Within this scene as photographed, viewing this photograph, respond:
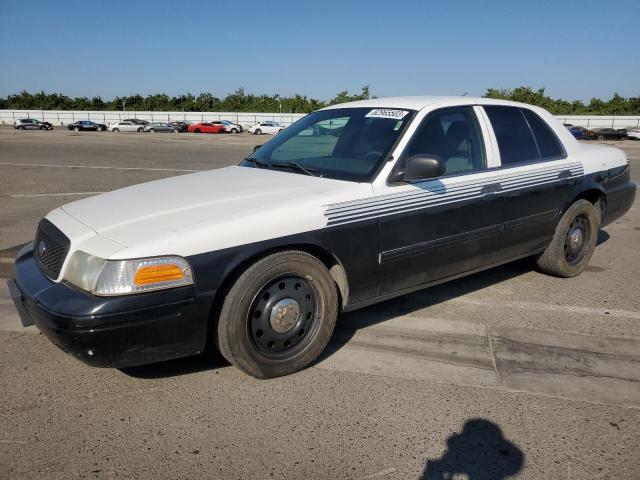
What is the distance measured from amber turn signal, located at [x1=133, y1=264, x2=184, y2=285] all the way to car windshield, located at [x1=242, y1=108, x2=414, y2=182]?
132 centimetres

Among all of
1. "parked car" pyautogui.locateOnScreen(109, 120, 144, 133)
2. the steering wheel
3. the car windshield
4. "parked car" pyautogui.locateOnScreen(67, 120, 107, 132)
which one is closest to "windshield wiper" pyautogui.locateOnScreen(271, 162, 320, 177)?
the car windshield

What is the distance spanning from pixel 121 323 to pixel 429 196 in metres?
2.10

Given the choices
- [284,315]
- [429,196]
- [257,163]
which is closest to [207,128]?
[257,163]

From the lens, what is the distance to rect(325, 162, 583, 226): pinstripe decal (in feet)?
10.9

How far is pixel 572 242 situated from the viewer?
4988 millimetres

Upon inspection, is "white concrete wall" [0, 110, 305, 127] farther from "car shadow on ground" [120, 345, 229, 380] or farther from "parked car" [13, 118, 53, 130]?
"car shadow on ground" [120, 345, 229, 380]

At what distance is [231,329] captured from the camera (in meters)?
2.96

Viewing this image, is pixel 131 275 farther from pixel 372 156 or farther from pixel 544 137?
pixel 544 137

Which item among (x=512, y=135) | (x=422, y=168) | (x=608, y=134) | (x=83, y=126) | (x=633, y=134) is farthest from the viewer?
(x=83, y=126)

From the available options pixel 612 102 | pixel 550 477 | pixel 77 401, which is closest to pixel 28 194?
pixel 77 401

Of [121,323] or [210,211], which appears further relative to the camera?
[210,211]

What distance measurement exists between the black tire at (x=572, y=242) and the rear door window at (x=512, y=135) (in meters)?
0.74

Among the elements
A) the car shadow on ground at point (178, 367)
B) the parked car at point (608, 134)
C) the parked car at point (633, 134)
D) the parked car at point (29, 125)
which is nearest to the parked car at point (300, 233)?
the car shadow on ground at point (178, 367)

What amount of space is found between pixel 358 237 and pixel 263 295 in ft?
2.31
